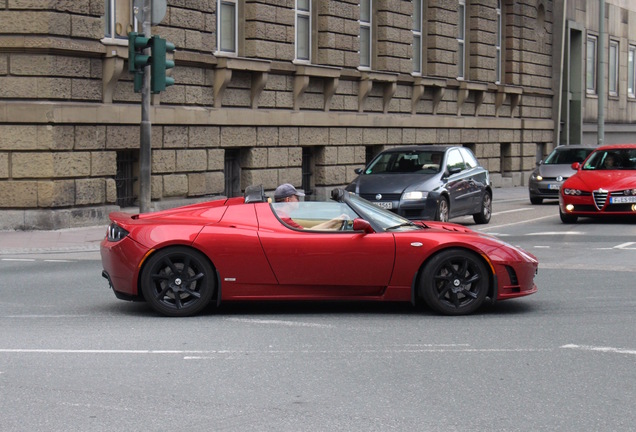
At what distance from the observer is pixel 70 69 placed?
800 inches

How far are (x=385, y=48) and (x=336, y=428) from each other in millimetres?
25702

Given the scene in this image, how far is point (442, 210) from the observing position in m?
20.6

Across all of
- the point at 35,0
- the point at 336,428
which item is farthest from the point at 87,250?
the point at 336,428

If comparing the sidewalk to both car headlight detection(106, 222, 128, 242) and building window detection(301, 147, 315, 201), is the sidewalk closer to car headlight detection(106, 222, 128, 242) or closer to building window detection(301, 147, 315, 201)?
car headlight detection(106, 222, 128, 242)

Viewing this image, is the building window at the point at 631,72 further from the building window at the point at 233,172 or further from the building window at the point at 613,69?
the building window at the point at 233,172

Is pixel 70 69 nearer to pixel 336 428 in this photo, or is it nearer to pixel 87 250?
pixel 87 250

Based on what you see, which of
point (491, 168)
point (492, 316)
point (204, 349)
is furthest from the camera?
point (491, 168)

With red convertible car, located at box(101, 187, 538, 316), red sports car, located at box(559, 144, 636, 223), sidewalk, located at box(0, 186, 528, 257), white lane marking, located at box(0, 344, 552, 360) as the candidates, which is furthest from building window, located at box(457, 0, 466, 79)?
white lane marking, located at box(0, 344, 552, 360)

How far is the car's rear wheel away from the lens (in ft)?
66.8

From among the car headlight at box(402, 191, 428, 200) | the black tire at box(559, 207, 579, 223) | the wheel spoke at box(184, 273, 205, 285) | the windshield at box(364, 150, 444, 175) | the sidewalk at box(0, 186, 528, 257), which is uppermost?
the windshield at box(364, 150, 444, 175)

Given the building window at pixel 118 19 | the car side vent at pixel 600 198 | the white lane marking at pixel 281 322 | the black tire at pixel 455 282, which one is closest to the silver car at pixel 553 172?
the car side vent at pixel 600 198

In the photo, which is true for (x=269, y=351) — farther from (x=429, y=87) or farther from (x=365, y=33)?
(x=429, y=87)

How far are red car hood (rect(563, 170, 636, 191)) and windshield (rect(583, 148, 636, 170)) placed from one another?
50 cm

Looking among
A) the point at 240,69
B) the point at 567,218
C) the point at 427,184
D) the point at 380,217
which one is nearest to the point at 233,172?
the point at 240,69
